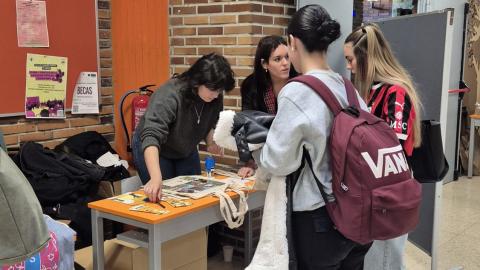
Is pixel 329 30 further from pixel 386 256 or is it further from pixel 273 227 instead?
pixel 386 256

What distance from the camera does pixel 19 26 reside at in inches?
123

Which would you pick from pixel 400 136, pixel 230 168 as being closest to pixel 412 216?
pixel 400 136

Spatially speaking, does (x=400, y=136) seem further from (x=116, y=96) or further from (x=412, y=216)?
(x=116, y=96)

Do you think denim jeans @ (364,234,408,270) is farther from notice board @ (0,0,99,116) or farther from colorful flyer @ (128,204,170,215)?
notice board @ (0,0,99,116)

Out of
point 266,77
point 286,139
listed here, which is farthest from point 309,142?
point 266,77

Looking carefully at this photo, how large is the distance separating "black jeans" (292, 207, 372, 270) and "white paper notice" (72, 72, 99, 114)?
2460 millimetres

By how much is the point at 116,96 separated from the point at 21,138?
2.60 ft

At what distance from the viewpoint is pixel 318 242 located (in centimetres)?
149

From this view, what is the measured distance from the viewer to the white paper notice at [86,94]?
3525 millimetres

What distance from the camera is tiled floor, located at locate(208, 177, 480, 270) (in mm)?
3256

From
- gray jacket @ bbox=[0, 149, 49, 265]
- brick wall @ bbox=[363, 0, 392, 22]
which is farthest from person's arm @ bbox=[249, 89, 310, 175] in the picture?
brick wall @ bbox=[363, 0, 392, 22]

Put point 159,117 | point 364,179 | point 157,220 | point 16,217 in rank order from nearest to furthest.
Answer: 1. point 16,217
2. point 364,179
3. point 157,220
4. point 159,117

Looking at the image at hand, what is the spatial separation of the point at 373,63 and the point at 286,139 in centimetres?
103

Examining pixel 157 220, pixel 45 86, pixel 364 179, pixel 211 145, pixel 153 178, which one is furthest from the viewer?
pixel 45 86
